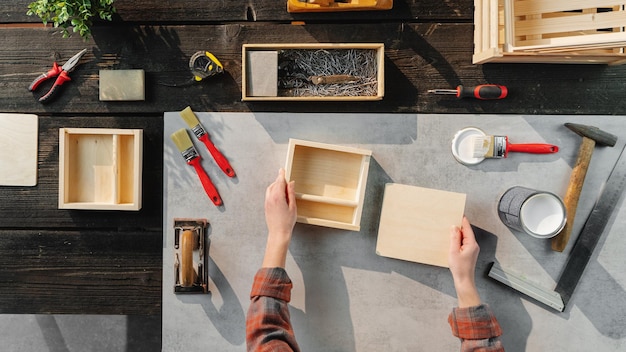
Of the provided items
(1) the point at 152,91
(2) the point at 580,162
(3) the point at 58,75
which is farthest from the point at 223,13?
(2) the point at 580,162

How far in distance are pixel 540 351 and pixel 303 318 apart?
0.84m

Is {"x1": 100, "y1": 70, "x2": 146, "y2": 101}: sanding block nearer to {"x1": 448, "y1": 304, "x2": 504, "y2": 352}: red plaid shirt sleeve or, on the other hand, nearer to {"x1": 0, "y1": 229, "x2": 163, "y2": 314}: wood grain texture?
{"x1": 0, "y1": 229, "x2": 163, "y2": 314}: wood grain texture

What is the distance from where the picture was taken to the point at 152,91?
4.87ft

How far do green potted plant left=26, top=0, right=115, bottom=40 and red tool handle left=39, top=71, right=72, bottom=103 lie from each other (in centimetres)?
14

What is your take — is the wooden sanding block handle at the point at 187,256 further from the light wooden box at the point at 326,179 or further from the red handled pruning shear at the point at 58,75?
the red handled pruning shear at the point at 58,75

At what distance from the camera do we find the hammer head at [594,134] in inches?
55.8

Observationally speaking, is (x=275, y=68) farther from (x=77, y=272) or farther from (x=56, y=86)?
(x=77, y=272)

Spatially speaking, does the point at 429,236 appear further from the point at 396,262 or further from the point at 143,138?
the point at 143,138

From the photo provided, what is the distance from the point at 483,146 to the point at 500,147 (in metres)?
0.06

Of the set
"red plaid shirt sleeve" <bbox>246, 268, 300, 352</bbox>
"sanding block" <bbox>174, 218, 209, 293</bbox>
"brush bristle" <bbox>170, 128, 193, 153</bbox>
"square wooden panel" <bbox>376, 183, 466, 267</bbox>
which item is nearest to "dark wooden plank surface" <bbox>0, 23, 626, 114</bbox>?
"brush bristle" <bbox>170, 128, 193, 153</bbox>

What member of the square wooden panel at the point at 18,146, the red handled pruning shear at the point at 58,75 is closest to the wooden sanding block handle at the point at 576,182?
the red handled pruning shear at the point at 58,75

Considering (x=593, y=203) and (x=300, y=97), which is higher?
(x=300, y=97)

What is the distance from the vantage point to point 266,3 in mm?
1470

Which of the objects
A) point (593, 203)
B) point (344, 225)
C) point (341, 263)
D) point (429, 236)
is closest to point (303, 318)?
point (341, 263)
